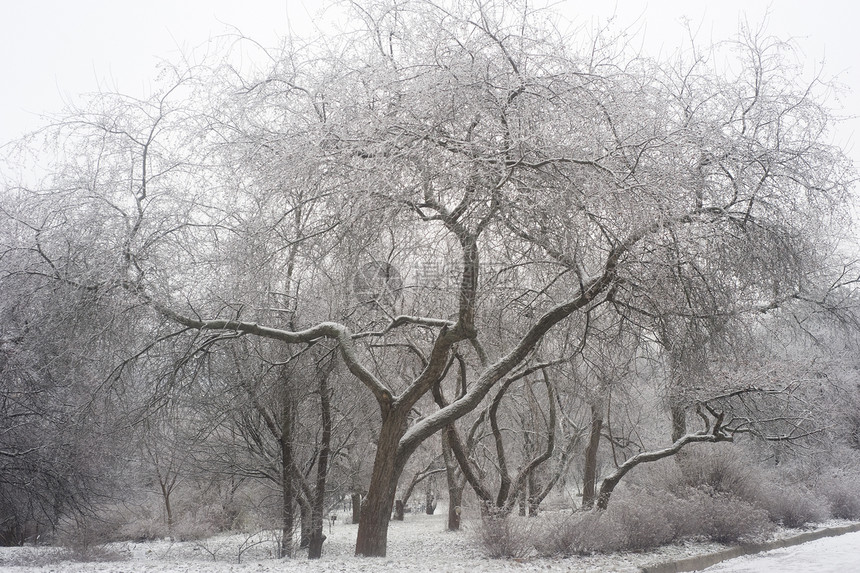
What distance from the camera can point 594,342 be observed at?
425 inches

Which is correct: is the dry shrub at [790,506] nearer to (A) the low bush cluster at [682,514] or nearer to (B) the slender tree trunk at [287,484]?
(A) the low bush cluster at [682,514]

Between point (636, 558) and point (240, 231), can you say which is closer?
point (240, 231)

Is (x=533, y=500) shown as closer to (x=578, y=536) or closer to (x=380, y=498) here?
(x=578, y=536)

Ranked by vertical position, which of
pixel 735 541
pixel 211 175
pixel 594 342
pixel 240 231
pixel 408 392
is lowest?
pixel 735 541

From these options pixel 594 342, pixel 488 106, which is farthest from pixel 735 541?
pixel 488 106

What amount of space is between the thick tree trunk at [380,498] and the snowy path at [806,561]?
416 cm

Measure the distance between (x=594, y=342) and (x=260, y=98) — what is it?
625 cm

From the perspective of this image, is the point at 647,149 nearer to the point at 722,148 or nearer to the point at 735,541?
the point at 722,148

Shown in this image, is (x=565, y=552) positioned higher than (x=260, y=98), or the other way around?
(x=260, y=98)

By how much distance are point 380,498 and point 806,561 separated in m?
5.38

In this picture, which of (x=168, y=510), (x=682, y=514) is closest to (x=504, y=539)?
(x=682, y=514)

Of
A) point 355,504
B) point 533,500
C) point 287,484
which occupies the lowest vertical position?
point 355,504

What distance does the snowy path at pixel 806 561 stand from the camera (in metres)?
7.71

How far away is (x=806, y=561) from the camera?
8547 millimetres
